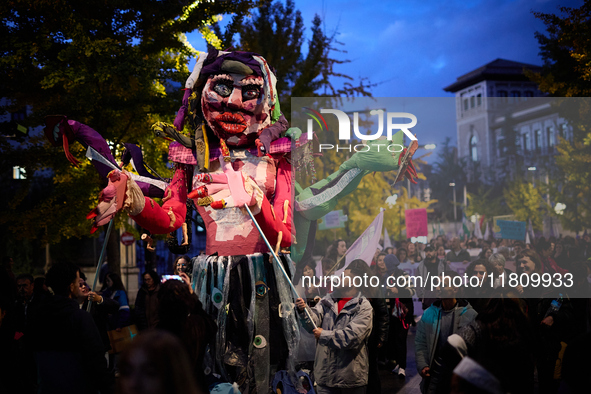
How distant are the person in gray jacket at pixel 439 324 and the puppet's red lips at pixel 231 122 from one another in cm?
220

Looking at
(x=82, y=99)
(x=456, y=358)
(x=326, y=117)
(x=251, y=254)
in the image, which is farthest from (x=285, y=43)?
(x=456, y=358)

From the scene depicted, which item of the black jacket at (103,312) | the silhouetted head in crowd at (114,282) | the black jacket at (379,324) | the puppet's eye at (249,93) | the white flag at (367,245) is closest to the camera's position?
the puppet's eye at (249,93)

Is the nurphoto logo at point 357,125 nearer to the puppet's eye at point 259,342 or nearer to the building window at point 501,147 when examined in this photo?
the building window at point 501,147

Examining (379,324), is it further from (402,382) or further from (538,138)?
(538,138)

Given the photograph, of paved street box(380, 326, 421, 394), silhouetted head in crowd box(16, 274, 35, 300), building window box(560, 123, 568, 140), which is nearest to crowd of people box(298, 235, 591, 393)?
building window box(560, 123, 568, 140)

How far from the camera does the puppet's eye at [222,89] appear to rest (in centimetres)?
438

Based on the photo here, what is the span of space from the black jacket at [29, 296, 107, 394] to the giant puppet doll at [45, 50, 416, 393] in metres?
0.73

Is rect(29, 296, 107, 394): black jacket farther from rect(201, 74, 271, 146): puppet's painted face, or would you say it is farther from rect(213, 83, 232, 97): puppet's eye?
rect(213, 83, 232, 97): puppet's eye

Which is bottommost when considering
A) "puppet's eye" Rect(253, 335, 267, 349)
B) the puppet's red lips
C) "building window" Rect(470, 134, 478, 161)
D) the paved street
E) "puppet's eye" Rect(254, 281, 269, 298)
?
the paved street

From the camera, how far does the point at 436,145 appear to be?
16.6 feet

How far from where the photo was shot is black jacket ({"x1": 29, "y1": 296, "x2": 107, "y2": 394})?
3.23m

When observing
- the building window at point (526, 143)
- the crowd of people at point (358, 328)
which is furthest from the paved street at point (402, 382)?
the building window at point (526, 143)

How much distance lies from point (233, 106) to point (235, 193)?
1.01 metres

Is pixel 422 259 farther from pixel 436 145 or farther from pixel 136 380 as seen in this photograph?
pixel 136 380
